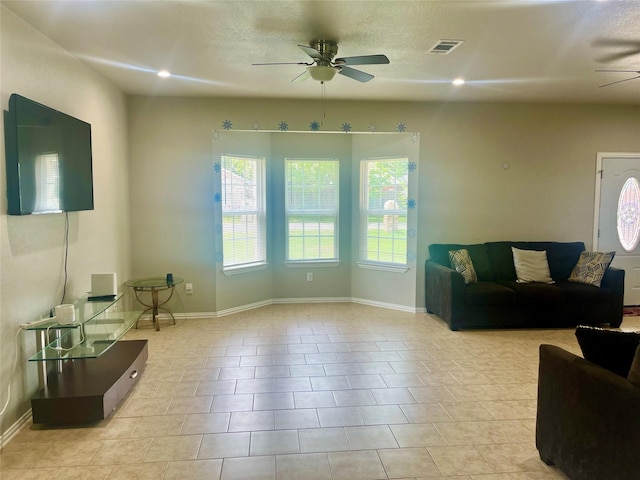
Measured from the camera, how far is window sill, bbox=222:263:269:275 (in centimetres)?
550

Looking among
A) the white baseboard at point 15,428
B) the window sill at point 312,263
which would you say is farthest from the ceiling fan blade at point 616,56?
the white baseboard at point 15,428

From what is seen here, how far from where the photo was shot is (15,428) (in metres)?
2.72

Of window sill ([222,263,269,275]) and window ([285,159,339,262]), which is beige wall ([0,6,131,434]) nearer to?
window sill ([222,263,269,275])

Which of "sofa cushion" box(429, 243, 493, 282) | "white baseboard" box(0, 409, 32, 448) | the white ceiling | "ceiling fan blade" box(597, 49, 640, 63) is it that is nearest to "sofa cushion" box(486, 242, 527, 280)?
"sofa cushion" box(429, 243, 493, 282)

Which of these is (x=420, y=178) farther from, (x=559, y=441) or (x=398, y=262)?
(x=559, y=441)

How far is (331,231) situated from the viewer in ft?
20.6

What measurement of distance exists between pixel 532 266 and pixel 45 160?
16.5ft

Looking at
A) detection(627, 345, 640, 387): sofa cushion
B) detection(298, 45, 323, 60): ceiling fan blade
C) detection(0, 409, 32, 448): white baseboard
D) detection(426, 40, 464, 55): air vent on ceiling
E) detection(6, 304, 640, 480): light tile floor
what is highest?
detection(426, 40, 464, 55): air vent on ceiling

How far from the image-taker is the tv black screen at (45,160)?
2633mm

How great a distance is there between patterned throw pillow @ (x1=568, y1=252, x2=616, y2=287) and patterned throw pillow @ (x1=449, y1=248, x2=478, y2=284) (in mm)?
1222

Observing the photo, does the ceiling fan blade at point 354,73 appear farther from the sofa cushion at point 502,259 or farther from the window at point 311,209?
the sofa cushion at point 502,259

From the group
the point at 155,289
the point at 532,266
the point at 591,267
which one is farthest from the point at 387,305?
the point at 155,289

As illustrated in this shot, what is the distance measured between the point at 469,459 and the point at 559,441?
19.1 inches

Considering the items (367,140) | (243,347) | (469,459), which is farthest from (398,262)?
(469,459)
